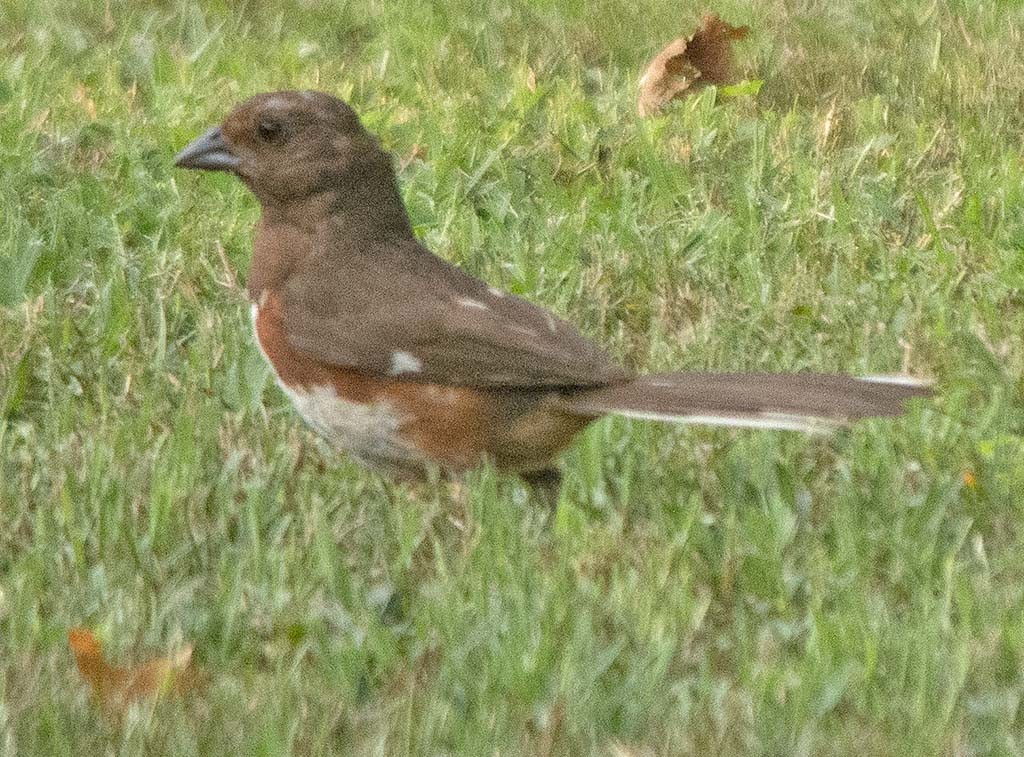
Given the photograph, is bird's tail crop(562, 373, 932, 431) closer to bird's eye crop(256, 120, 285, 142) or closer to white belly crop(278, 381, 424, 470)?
white belly crop(278, 381, 424, 470)

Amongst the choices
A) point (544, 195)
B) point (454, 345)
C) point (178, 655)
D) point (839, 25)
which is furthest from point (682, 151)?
point (178, 655)

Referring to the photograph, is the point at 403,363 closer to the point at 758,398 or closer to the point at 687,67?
the point at 758,398

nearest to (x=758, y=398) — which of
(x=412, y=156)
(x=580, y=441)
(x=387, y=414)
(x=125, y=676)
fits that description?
(x=580, y=441)

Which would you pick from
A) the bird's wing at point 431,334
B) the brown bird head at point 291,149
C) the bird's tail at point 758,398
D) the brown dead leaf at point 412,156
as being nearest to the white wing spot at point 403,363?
the bird's wing at point 431,334

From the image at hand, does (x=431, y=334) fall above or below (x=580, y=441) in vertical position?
above

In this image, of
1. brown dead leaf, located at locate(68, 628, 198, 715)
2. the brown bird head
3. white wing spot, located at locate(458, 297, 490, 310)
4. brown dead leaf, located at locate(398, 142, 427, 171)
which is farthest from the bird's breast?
brown dead leaf, located at locate(398, 142, 427, 171)

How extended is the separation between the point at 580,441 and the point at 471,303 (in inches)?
15.6

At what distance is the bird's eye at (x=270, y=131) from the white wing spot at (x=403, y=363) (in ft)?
1.87

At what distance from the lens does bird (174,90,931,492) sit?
399cm

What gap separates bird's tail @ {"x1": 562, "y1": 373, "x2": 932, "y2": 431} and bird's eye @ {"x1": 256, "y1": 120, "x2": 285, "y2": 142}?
2.80ft

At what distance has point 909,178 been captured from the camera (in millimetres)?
6219

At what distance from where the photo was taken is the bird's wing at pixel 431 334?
4.09 metres

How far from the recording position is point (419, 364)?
4.11 metres

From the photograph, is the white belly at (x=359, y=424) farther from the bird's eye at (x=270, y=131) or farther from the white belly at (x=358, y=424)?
the bird's eye at (x=270, y=131)
